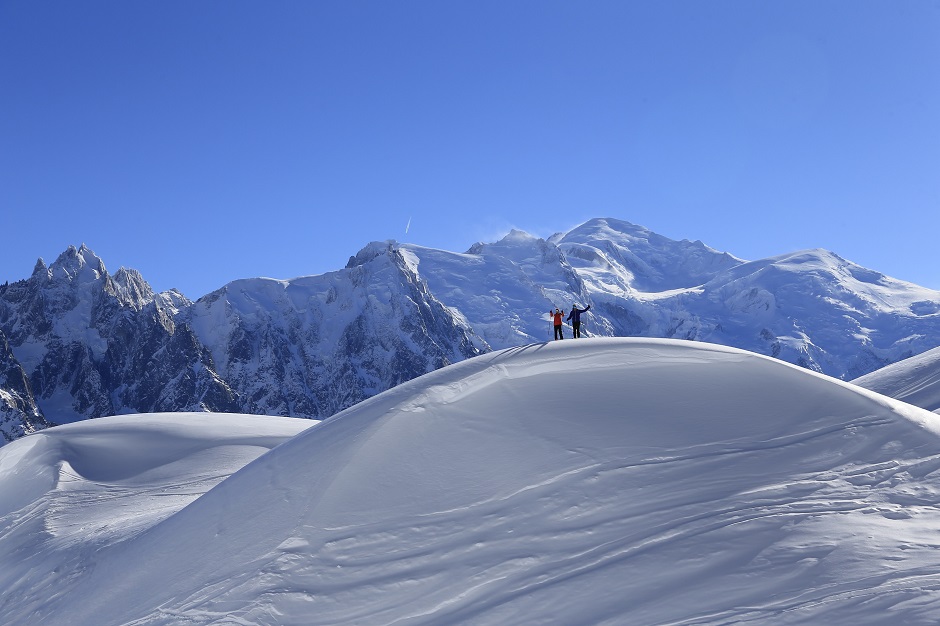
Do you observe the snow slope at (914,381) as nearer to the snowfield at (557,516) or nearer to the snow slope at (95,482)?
the snowfield at (557,516)

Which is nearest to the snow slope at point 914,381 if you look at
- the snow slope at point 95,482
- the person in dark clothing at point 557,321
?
the person in dark clothing at point 557,321

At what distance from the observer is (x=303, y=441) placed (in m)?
17.8

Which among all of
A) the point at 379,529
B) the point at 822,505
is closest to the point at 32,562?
the point at 379,529

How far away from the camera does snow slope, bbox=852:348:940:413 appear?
100 feet

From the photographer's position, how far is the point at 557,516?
42.8ft

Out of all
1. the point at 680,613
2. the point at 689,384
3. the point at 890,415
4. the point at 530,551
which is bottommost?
the point at 680,613

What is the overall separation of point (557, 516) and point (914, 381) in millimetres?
27350

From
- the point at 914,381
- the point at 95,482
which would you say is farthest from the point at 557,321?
the point at 914,381

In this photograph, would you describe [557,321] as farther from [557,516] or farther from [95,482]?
[95,482]

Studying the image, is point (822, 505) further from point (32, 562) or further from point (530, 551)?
point (32, 562)

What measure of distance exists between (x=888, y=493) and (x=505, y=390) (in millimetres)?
7458

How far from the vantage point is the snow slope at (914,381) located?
30.6m

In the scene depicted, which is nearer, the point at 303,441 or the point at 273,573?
the point at 273,573

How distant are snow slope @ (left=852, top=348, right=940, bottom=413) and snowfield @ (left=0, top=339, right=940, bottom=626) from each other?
16223 mm
